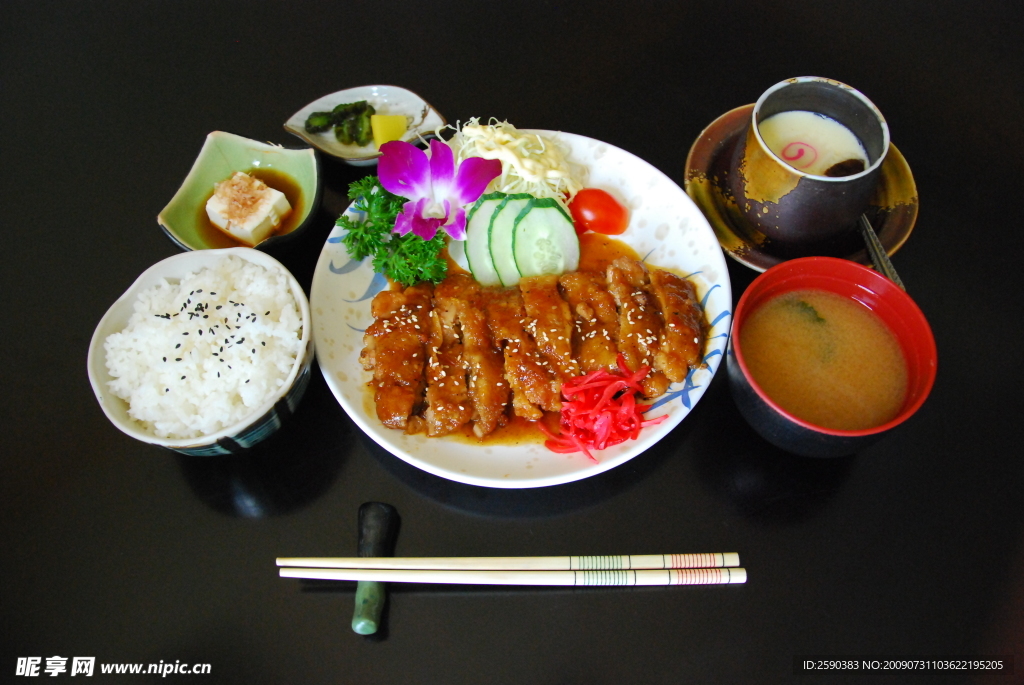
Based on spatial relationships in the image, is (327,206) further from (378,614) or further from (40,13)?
(40,13)

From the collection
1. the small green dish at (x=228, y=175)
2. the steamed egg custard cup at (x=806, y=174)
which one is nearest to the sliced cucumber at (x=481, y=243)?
the small green dish at (x=228, y=175)

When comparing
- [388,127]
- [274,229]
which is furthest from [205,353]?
[388,127]

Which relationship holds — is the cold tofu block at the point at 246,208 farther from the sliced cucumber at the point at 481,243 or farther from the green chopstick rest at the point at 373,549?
the green chopstick rest at the point at 373,549

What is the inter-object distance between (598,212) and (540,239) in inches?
16.2

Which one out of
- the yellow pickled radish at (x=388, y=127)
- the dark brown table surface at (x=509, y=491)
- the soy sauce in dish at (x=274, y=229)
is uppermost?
the yellow pickled radish at (x=388, y=127)

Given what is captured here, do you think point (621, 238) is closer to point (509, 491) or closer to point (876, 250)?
point (876, 250)

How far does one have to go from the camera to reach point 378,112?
12.4ft

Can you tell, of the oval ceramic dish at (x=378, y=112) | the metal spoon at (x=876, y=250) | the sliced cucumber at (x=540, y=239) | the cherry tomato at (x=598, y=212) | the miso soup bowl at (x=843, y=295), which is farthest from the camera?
the oval ceramic dish at (x=378, y=112)

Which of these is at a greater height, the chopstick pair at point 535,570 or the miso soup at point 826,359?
the miso soup at point 826,359

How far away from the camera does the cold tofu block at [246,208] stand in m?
3.25

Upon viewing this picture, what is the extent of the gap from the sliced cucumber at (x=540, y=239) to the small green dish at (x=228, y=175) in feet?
3.64

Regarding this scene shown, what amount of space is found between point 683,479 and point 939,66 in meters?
3.67

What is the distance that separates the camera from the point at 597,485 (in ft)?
9.51

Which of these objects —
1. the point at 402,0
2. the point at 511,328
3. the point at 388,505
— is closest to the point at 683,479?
the point at 511,328
